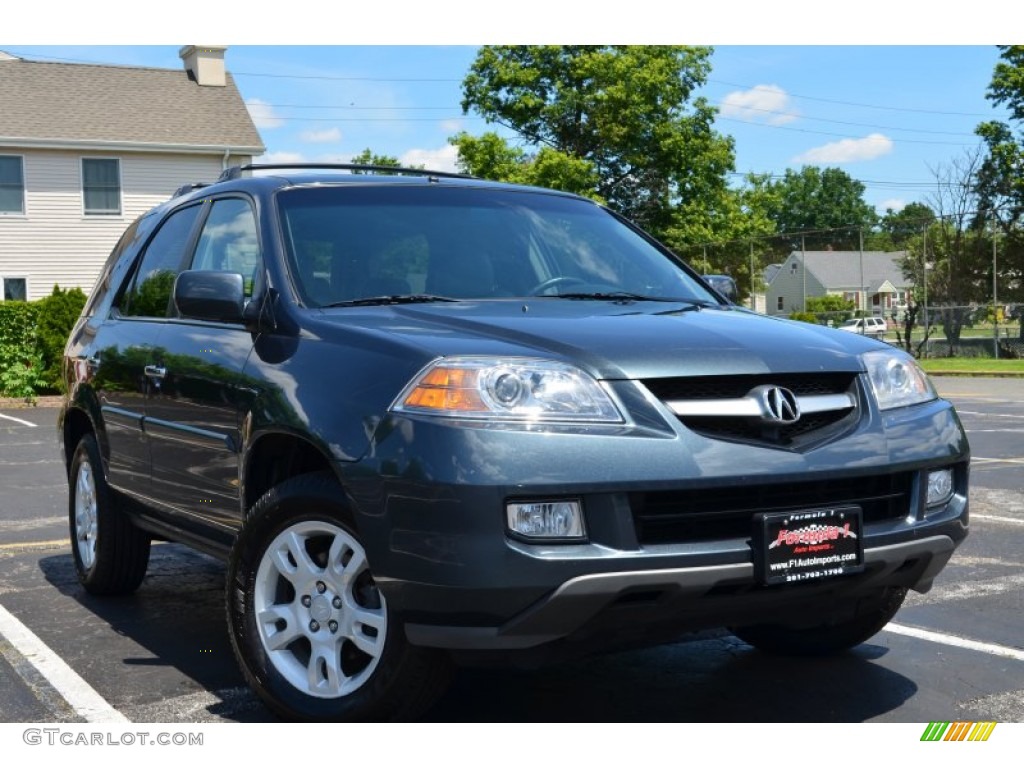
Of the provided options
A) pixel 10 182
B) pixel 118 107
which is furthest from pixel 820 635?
pixel 118 107

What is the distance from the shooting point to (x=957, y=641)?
5.27 m

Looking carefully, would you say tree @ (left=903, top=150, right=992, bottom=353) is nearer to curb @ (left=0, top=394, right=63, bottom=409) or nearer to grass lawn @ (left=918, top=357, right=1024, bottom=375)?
grass lawn @ (left=918, top=357, right=1024, bottom=375)

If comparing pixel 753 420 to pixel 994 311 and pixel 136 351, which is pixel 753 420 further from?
pixel 994 311

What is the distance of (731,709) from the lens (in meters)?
4.36

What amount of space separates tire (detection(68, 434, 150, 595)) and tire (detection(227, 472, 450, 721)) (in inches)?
79.9

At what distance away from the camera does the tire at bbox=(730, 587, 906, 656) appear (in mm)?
4822

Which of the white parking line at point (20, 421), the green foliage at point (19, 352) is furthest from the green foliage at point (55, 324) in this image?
the white parking line at point (20, 421)

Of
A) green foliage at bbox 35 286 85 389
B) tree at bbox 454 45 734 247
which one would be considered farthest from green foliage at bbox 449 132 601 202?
green foliage at bbox 35 286 85 389

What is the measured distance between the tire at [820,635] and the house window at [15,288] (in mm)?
28292

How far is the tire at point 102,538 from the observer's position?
6.05 metres

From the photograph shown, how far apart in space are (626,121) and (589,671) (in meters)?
45.5

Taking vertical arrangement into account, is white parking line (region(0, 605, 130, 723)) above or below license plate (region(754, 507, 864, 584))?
below

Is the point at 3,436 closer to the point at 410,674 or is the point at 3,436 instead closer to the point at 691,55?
the point at 410,674

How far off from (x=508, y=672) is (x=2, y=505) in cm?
620
